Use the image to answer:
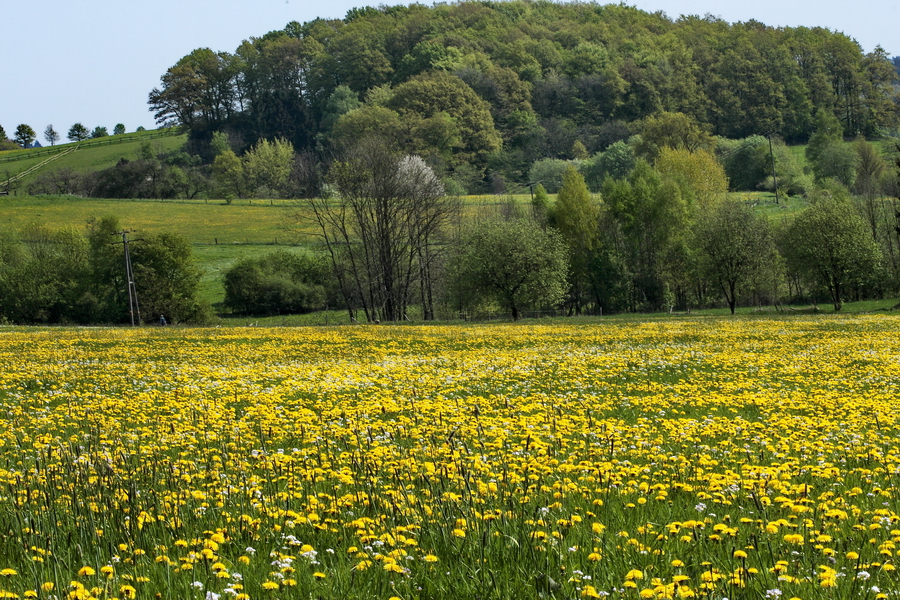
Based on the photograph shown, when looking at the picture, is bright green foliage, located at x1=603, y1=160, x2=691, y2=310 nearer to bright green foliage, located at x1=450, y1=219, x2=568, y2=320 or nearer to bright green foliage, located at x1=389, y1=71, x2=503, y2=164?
bright green foliage, located at x1=450, y1=219, x2=568, y2=320

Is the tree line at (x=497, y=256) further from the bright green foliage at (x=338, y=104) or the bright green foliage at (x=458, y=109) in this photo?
the bright green foliage at (x=338, y=104)

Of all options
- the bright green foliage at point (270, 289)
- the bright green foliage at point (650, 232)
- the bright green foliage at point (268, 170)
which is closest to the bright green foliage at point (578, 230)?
the bright green foliage at point (650, 232)

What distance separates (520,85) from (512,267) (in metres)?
113

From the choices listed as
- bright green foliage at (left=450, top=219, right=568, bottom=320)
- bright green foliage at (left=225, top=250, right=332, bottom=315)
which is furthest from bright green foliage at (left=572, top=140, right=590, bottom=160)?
bright green foliage at (left=450, top=219, right=568, bottom=320)

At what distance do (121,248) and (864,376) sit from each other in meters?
69.1

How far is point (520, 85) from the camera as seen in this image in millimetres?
161750

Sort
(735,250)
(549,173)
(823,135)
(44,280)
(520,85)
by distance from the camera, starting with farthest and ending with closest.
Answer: (520,85) < (823,135) < (549,173) < (44,280) < (735,250)

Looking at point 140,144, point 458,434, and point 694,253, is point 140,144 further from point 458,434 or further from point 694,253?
point 458,434

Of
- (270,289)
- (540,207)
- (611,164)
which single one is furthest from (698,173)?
(270,289)

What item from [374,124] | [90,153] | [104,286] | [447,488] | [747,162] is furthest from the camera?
[90,153]

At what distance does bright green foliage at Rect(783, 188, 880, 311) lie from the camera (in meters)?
57.5

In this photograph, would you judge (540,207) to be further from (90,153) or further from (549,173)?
(90,153)

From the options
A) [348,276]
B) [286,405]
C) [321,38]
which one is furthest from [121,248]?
[321,38]

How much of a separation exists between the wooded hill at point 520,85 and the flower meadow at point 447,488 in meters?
102
